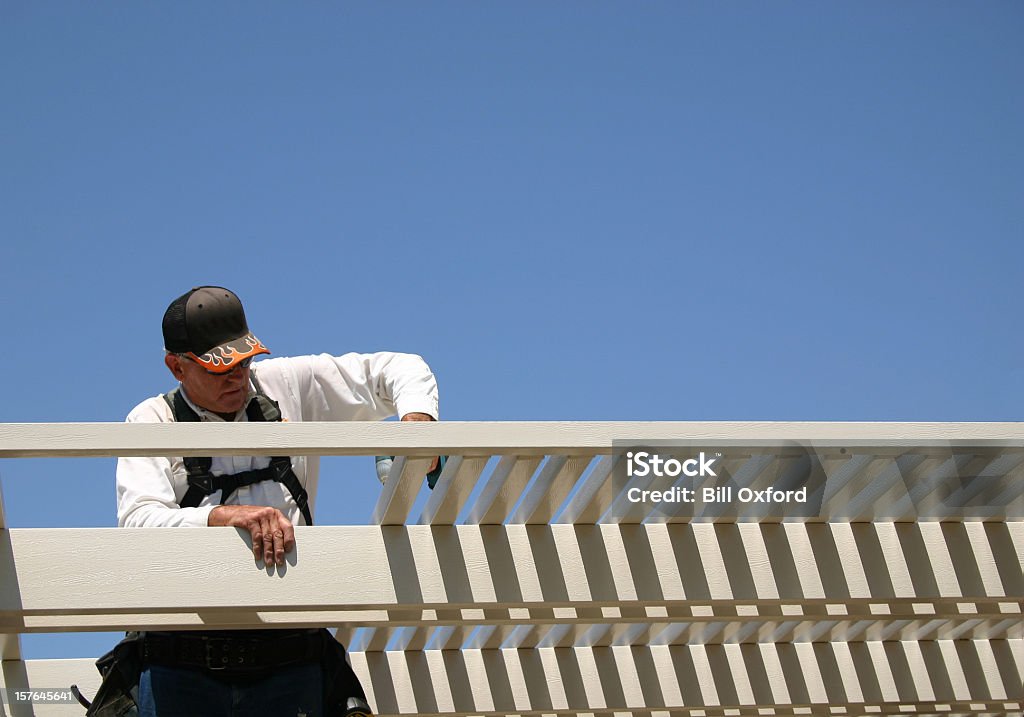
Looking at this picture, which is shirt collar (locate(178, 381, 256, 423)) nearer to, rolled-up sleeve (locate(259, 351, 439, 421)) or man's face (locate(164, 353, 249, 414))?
man's face (locate(164, 353, 249, 414))

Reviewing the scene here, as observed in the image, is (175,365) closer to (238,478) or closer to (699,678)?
(238,478)

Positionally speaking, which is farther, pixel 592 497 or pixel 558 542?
pixel 558 542

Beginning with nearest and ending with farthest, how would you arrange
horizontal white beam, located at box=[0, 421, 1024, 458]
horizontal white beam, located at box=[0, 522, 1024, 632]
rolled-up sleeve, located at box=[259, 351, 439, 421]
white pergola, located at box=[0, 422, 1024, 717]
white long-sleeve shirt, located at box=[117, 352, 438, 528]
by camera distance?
horizontal white beam, located at box=[0, 421, 1024, 458]
white pergola, located at box=[0, 422, 1024, 717]
horizontal white beam, located at box=[0, 522, 1024, 632]
white long-sleeve shirt, located at box=[117, 352, 438, 528]
rolled-up sleeve, located at box=[259, 351, 439, 421]

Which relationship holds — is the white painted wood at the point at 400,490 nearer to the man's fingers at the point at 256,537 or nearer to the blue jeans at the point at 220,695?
the man's fingers at the point at 256,537

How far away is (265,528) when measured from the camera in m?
3.79

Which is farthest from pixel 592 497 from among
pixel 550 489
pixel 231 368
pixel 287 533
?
pixel 231 368

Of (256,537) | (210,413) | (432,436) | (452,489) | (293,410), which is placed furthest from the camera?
(293,410)

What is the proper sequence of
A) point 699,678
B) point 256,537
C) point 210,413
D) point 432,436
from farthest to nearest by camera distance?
point 699,678
point 210,413
point 256,537
point 432,436

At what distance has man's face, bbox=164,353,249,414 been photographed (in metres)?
4.14

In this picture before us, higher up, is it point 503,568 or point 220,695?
point 503,568

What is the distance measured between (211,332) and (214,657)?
3.50 feet

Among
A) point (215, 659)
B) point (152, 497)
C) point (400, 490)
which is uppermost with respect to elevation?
point (152, 497)

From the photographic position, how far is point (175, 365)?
427cm

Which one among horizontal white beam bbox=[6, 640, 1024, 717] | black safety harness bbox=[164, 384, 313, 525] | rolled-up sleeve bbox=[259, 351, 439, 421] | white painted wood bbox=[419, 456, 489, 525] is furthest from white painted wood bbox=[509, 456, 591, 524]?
horizontal white beam bbox=[6, 640, 1024, 717]
